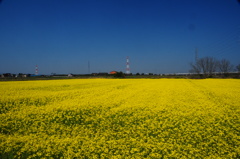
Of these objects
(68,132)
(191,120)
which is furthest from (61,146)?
(191,120)

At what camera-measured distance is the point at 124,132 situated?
5758mm

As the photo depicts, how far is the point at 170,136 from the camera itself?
5.36 m

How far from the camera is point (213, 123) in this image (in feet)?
22.1

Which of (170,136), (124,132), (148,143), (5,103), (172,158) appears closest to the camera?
(172,158)

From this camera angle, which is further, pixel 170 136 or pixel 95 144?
pixel 170 136

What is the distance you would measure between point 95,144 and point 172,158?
77.6 inches

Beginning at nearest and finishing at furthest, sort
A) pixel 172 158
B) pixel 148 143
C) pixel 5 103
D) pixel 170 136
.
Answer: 1. pixel 172 158
2. pixel 148 143
3. pixel 170 136
4. pixel 5 103

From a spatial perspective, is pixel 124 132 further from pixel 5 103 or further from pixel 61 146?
pixel 5 103

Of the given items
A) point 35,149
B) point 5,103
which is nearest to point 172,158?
point 35,149

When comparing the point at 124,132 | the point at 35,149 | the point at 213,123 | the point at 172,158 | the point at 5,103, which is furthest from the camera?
the point at 5,103

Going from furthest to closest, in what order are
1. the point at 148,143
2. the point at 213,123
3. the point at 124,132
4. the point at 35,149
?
the point at 213,123 < the point at 124,132 < the point at 148,143 < the point at 35,149

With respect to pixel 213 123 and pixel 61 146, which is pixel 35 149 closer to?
pixel 61 146

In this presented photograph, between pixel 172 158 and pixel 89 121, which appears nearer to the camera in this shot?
pixel 172 158

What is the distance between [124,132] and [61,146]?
2.01 metres
